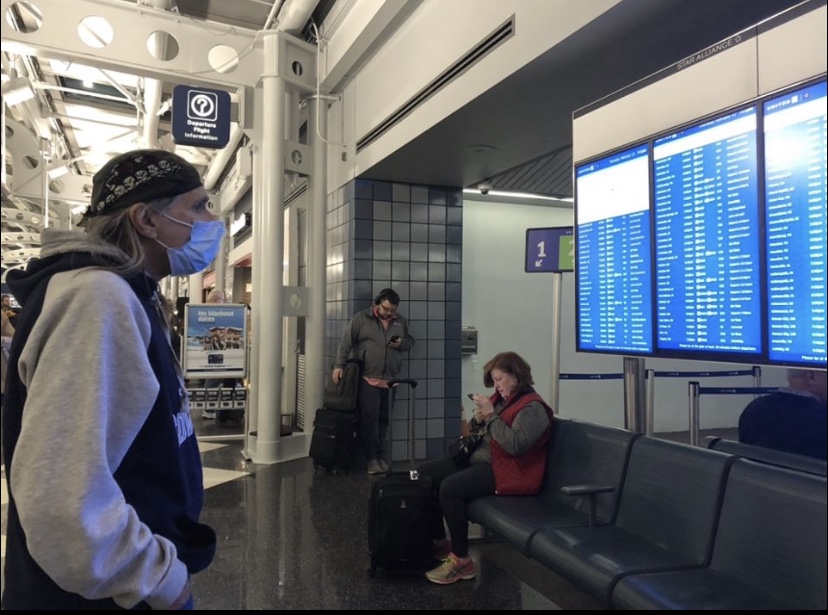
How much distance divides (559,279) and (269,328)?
254cm

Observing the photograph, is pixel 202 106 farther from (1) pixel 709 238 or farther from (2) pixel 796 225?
(2) pixel 796 225

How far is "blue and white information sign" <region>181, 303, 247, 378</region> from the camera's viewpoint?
463 cm

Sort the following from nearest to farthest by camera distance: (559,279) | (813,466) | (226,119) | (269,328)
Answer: (813,466) → (226,119) → (559,279) → (269,328)

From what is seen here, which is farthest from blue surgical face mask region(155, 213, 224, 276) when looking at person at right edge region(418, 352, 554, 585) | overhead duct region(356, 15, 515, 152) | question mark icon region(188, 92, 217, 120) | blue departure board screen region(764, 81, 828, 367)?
overhead duct region(356, 15, 515, 152)

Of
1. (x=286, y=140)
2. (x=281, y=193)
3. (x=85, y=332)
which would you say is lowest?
(x=85, y=332)

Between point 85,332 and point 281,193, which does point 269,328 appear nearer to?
point 281,193

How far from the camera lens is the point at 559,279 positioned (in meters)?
3.44

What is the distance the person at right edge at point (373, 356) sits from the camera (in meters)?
4.81

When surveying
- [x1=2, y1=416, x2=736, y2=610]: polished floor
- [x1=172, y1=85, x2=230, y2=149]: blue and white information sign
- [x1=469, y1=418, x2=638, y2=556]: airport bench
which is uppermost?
[x1=172, y1=85, x2=230, y2=149]: blue and white information sign

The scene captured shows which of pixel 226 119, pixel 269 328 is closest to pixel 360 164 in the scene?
pixel 269 328

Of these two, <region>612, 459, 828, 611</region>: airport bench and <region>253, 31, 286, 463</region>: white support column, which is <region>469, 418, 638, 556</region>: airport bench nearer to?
<region>612, 459, 828, 611</region>: airport bench

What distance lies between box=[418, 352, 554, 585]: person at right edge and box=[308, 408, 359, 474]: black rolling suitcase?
5.73 ft

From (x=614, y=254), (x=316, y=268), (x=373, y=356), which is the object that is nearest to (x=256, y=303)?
(x=316, y=268)

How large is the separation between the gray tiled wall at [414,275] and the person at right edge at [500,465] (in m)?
2.33
